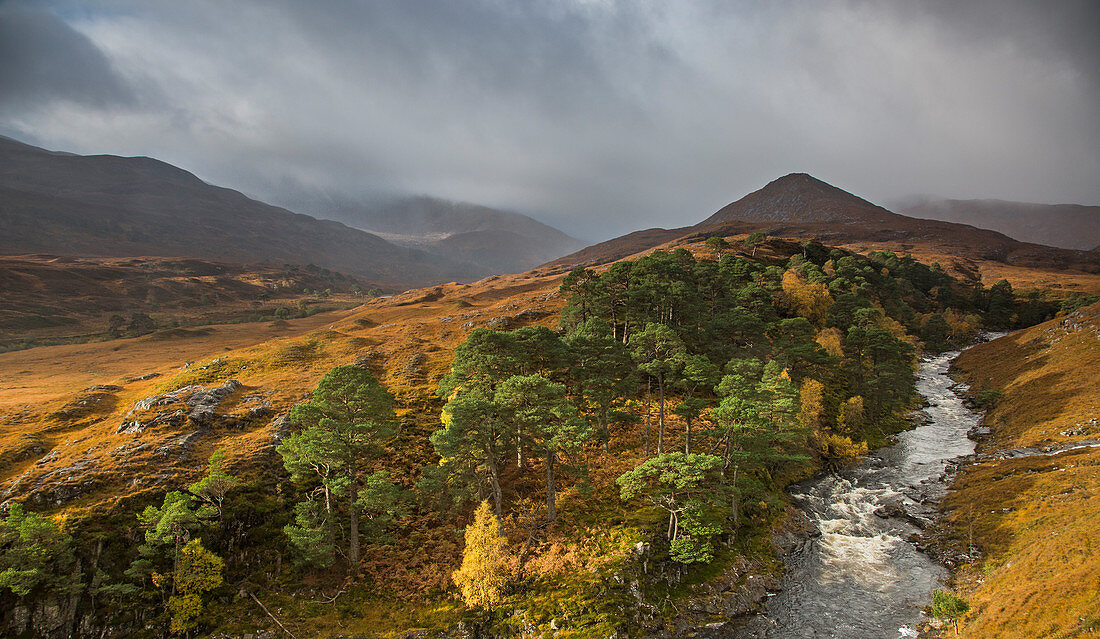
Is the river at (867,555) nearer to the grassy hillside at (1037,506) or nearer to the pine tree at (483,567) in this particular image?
the grassy hillside at (1037,506)

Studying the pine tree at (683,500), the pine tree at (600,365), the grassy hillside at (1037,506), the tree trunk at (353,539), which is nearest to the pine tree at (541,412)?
the pine tree at (683,500)

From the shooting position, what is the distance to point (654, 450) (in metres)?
45.5

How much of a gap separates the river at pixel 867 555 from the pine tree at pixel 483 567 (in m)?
17.4

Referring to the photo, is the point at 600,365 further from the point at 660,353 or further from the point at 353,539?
the point at 353,539

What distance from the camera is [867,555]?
37.7 metres

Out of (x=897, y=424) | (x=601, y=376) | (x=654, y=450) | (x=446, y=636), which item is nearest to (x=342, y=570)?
(x=446, y=636)

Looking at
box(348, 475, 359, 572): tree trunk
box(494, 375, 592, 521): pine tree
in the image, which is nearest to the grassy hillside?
box(494, 375, 592, 521): pine tree

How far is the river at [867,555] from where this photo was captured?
30.3 m

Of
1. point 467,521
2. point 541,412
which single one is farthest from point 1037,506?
point 467,521

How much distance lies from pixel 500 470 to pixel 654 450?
1675cm

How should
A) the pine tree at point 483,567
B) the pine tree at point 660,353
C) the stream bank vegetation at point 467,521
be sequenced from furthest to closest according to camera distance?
the pine tree at point 660,353, the pine tree at point 483,567, the stream bank vegetation at point 467,521

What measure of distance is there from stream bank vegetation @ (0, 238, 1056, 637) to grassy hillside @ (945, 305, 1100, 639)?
Result: 1374 centimetres

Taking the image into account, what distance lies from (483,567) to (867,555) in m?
34.5

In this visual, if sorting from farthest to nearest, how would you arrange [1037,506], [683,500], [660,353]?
[660,353]
[1037,506]
[683,500]
